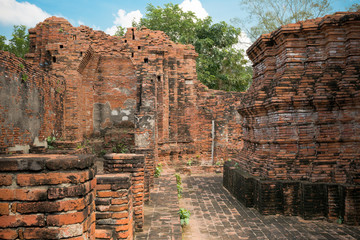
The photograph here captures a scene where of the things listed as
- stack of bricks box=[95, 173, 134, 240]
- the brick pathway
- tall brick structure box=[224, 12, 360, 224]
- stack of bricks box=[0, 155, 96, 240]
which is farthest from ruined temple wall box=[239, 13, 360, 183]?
stack of bricks box=[0, 155, 96, 240]

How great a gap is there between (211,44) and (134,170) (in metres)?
16.0

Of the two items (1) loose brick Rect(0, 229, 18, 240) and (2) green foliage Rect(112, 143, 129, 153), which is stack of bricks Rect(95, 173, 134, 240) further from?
(2) green foliage Rect(112, 143, 129, 153)

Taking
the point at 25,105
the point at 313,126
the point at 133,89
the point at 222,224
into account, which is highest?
the point at 133,89

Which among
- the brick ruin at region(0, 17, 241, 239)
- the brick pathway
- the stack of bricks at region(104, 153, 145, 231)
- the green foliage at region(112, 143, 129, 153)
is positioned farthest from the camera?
the green foliage at region(112, 143, 129, 153)

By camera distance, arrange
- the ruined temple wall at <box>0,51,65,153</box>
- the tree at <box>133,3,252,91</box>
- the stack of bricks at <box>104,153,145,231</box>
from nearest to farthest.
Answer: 1. the stack of bricks at <box>104,153,145,231</box>
2. the ruined temple wall at <box>0,51,65,153</box>
3. the tree at <box>133,3,252,91</box>

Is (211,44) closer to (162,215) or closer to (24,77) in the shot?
(24,77)

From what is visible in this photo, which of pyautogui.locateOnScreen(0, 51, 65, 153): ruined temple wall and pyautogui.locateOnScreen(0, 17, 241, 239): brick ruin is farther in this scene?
pyautogui.locateOnScreen(0, 17, 241, 239): brick ruin

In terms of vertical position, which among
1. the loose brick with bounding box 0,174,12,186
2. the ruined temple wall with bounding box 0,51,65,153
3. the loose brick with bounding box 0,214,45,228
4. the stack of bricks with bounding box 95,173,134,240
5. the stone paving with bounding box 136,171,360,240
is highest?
the ruined temple wall with bounding box 0,51,65,153

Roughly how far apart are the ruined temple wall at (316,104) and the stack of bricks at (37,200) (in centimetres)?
544

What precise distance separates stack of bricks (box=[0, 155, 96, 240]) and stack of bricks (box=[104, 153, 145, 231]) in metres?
2.71

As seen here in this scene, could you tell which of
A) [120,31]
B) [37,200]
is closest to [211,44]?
[120,31]

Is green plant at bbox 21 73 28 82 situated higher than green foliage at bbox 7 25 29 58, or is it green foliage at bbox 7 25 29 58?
green foliage at bbox 7 25 29 58

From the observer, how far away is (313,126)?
6281 millimetres

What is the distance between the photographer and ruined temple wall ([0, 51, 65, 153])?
6.29 meters
